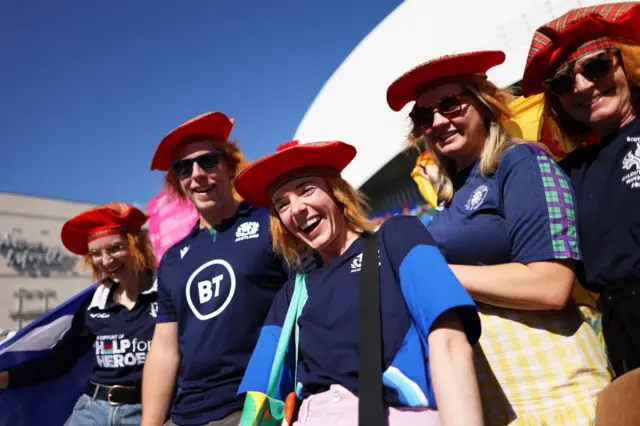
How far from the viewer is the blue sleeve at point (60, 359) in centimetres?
347

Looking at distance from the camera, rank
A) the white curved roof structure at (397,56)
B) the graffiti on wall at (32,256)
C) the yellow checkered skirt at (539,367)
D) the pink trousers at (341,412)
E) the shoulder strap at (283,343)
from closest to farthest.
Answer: the pink trousers at (341,412) < the yellow checkered skirt at (539,367) < the shoulder strap at (283,343) < the white curved roof structure at (397,56) < the graffiti on wall at (32,256)

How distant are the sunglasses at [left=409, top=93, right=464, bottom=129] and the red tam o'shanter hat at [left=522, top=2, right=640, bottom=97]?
354mm

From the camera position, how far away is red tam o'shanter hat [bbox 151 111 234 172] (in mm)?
2641

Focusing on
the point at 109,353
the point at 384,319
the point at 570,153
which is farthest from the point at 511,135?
the point at 109,353

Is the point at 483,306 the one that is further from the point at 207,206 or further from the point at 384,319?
the point at 207,206

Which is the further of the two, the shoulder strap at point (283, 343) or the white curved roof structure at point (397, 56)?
the white curved roof structure at point (397, 56)

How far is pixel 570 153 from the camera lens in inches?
75.5

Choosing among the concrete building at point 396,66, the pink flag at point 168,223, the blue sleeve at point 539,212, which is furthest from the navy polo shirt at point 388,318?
the concrete building at point 396,66

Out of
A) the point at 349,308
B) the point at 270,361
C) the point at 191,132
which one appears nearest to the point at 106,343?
the point at 191,132

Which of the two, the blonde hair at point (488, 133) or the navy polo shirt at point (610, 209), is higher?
the blonde hair at point (488, 133)

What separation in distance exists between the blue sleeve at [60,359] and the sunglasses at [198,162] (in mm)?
1509

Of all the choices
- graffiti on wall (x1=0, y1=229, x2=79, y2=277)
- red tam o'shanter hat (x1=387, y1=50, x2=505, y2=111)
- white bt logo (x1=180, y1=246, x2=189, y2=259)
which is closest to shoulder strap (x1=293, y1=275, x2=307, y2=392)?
red tam o'shanter hat (x1=387, y1=50, x2=505, y2=111)

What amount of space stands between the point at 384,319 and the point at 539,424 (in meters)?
0.54

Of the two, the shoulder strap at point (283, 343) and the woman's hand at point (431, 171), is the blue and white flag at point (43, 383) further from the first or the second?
the woman's hand at point (431, 171)
